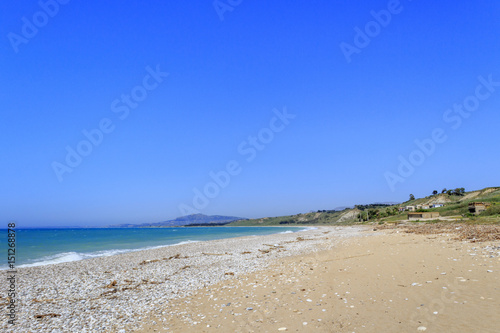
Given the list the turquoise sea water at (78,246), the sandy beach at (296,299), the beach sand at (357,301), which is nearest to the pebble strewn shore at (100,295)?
the sandy beach at (296,299)

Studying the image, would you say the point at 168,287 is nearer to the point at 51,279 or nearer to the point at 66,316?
the point at 66,316

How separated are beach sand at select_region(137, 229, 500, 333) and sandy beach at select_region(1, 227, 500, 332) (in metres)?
0.03

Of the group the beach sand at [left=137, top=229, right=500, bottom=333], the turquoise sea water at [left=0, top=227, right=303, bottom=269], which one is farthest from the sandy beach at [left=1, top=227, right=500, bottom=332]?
the turquoise sea water at [left=0, top=227, right=303, bottom=269]

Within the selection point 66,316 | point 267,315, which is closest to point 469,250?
point 267,315

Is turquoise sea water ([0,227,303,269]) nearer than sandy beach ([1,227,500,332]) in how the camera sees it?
No

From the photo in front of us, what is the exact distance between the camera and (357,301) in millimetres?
9836

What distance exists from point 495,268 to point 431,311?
5.91 metres

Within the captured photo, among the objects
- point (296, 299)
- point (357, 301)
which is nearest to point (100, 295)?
point (296, 299)

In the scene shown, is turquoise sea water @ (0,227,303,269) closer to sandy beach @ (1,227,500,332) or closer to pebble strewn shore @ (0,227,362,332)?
pebble strewn shore @ (0,227,362,332)

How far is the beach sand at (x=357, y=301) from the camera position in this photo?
26.0 feet

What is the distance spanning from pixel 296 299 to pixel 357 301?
6.98ft

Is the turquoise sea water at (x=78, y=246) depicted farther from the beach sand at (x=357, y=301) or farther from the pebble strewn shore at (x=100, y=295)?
the beach sand at (x=357, y=301)

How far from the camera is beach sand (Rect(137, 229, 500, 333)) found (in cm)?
793

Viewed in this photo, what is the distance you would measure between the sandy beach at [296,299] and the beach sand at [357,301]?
0.03m
